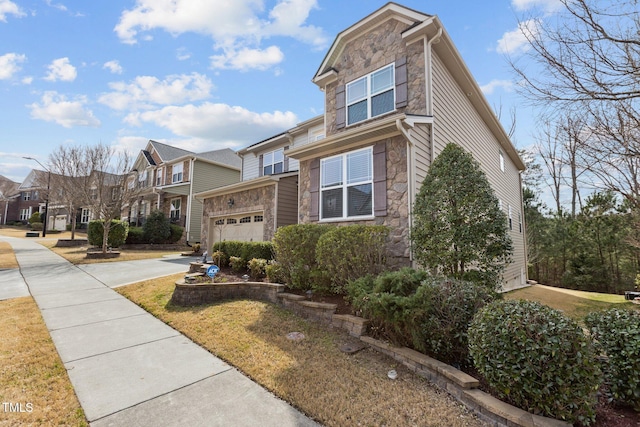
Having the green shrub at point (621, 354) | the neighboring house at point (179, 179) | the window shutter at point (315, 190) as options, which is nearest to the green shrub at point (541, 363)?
the green shrub at point (621, 354)

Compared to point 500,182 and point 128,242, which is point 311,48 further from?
point 128,242

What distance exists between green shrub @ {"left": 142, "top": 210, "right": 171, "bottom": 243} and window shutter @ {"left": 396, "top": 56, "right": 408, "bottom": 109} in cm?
1729

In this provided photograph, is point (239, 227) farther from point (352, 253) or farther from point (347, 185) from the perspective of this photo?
point (352, 253)

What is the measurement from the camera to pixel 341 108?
29.6 feet

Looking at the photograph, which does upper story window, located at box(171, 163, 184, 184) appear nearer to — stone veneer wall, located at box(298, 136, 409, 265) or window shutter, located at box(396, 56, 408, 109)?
window shutter, located at box(396, 56, 408, 109)

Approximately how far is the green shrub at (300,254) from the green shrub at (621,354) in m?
4.01

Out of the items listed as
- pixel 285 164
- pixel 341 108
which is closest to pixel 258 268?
pixel 341 108

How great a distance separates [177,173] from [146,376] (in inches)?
846

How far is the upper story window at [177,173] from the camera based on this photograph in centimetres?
2192

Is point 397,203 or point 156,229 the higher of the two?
point 397,203

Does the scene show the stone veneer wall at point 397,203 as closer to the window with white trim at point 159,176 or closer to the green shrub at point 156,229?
the green shrub at point 156,229

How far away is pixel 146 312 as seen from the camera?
5.58 m

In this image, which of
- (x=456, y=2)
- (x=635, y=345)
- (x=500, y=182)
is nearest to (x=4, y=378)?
(x=635, y=345)

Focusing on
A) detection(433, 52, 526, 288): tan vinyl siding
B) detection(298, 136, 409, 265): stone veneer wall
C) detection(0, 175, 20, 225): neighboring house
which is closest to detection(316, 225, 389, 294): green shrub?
detection(298, 136, 409, 265): stone veneer wall
